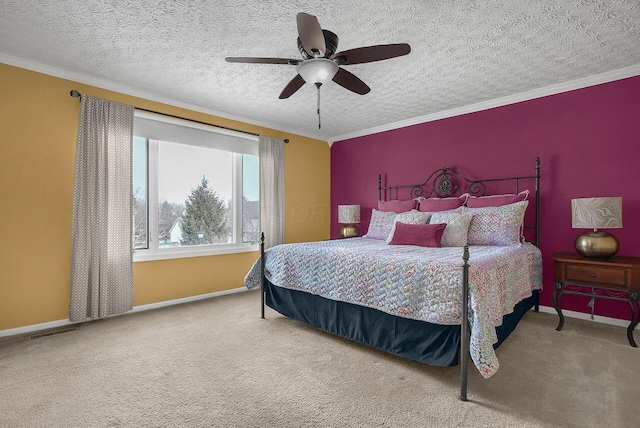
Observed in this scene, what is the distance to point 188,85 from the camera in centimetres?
347

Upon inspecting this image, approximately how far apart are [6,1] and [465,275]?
3496 mm

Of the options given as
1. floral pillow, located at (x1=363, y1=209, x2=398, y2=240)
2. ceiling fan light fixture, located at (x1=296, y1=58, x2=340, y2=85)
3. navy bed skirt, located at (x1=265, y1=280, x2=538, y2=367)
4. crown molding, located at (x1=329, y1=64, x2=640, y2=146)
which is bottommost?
navy bed skirt, located at (x1=265, y1=280, x2=538, y2=367)

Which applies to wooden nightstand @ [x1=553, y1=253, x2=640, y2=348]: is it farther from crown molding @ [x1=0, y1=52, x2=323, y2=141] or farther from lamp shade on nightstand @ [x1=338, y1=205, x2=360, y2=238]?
crown molding @ [x1=0, y1=52, x2=323, y2=141]

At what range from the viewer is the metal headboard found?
360 cm

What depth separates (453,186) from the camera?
14.2 ft

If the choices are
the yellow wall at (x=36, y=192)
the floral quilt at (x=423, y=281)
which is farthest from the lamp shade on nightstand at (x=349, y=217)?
the yellow wall at (x=36, y=192)

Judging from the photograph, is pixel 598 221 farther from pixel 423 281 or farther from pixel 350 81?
pixel 350 81

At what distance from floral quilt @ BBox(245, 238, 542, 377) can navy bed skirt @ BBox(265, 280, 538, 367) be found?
118 mm

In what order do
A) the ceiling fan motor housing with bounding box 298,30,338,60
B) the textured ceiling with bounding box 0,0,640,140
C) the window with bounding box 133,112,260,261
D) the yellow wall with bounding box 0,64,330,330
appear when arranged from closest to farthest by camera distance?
the ceiling fan motor housing with bounding box 298,30,338,60, the textured ceiling with bounding box 0,0,640,140, the yellow wall with bounding box 0,64,330,330, the window with bounding box 133,112,260,261

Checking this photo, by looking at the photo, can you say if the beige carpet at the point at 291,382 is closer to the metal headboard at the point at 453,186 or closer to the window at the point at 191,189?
the window at the point at 191,189

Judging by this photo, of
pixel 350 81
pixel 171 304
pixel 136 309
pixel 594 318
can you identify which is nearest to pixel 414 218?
pixel 350 81

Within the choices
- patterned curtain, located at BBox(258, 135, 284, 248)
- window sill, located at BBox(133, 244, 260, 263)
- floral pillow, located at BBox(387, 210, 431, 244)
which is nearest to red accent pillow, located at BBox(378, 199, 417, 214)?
floral pillow, located at BBox(387, 210, 431, 244)

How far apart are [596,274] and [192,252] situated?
4.30m

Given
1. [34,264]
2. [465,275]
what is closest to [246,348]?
[465,275]
